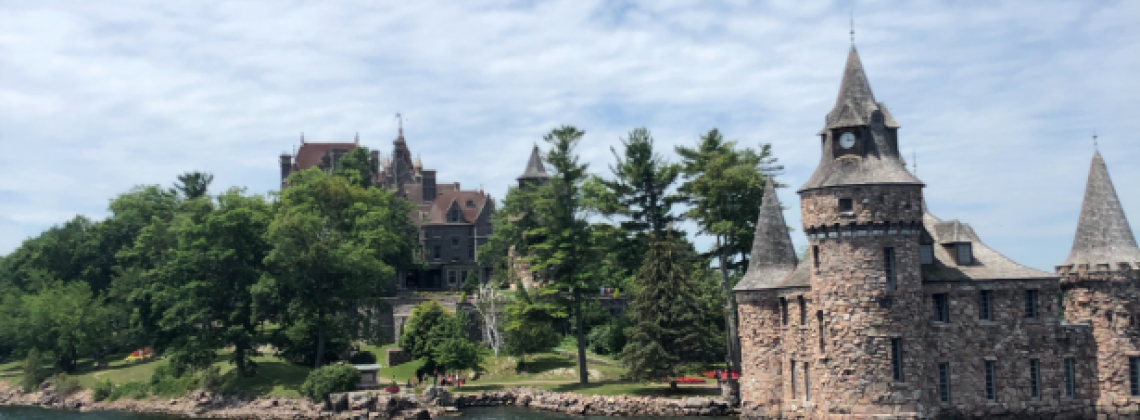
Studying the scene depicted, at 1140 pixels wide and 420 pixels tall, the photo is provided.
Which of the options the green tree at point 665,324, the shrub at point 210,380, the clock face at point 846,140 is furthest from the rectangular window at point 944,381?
the shrub at point 210,380

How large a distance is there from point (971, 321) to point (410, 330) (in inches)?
1397

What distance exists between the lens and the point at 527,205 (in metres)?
69.7

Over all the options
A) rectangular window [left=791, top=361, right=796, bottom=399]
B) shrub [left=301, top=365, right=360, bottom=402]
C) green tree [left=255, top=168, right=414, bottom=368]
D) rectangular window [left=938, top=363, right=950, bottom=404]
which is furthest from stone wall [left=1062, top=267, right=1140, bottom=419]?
green tree [left=255, top=168, right=414, bottom=368]

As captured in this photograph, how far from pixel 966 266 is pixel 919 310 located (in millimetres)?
3834

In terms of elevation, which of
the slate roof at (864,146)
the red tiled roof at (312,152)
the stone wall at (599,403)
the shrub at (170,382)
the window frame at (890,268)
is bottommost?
the stone wall at (599,403)

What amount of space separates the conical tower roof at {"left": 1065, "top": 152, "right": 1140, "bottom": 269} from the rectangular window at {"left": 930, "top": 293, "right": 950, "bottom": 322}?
6496mm

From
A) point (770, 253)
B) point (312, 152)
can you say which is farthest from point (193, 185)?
point (770, 253)

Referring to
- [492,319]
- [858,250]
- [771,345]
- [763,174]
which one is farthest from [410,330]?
[858,250]

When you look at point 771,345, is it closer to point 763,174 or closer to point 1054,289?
point 1054,289

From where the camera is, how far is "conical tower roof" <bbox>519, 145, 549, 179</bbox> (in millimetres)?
85600

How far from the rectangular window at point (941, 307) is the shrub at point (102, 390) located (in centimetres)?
4893

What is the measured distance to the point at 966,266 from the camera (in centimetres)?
4172

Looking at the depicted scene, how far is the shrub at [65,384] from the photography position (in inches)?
2601

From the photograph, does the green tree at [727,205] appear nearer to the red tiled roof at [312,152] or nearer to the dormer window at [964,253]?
the dormer window at [964,253]
